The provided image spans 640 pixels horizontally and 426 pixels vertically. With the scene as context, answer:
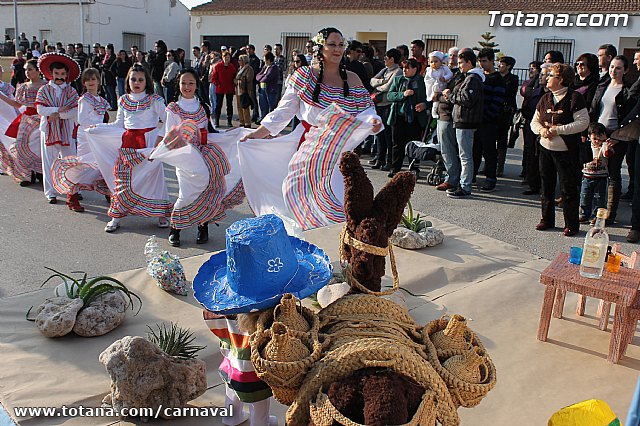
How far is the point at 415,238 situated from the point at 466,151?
2.63 meters

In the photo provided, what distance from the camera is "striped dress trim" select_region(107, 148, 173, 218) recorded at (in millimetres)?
5590

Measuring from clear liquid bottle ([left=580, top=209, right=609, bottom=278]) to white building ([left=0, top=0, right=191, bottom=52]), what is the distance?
104ft

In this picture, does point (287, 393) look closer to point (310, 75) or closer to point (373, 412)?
point (373, 412)

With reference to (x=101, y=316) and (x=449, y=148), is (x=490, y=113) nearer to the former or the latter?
(x=449, y=148)

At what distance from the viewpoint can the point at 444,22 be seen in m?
24.0

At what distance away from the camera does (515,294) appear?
4160 millimetres

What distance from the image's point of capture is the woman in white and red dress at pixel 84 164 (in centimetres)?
626

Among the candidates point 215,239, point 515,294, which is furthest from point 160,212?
point 515,294

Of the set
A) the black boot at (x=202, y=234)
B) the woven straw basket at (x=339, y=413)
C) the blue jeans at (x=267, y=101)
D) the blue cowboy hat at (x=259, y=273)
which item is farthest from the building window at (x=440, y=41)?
the woven straw basket at (x=339, y=413)

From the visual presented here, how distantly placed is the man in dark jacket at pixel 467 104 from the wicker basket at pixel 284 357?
5558mm

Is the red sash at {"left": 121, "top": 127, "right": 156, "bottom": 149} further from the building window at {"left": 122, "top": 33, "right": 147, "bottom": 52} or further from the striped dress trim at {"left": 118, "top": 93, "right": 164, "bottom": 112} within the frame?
the building window at {"left": 122, "top": 33, "right": 147, "bottom": 52}

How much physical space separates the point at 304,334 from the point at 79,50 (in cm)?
1775

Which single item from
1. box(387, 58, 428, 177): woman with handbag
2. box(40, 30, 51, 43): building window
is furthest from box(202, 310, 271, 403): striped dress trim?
box(40, 30, 51, 43): building window

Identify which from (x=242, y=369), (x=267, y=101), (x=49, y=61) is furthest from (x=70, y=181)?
(x=267, y=101)
